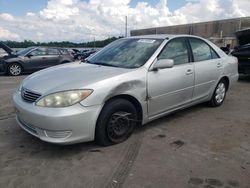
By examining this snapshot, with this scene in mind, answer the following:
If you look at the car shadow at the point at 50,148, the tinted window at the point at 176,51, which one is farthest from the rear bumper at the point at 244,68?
the car shadow at the point at 50,148

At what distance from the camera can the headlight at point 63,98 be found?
10.4ft

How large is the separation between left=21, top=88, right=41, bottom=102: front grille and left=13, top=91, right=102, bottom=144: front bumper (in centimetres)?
8

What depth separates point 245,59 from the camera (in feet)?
29.6

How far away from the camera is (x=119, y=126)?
3.67 meters

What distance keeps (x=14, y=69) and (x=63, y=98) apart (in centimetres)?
1036

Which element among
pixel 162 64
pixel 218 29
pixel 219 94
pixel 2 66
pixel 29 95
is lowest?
pixel 219 94

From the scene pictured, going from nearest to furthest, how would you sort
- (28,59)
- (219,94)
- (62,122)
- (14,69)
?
(62,122), (219,94), (14,69), (28,59)

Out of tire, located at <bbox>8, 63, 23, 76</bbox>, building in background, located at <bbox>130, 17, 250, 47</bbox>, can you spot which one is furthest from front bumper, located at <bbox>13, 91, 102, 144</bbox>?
building in background, located at <bbox>130, 17, 250, 47</bbox>

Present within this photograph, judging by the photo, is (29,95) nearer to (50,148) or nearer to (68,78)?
(68,78)

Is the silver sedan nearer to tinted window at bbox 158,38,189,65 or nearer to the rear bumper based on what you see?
tinted window at bbox 158,38,189,65

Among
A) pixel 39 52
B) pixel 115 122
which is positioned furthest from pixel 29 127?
pixel 39 52

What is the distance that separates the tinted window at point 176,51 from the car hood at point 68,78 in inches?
33.6

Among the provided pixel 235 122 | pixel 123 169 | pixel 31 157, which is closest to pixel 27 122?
pixel 31 157

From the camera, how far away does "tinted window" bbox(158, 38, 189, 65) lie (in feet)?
13.9
